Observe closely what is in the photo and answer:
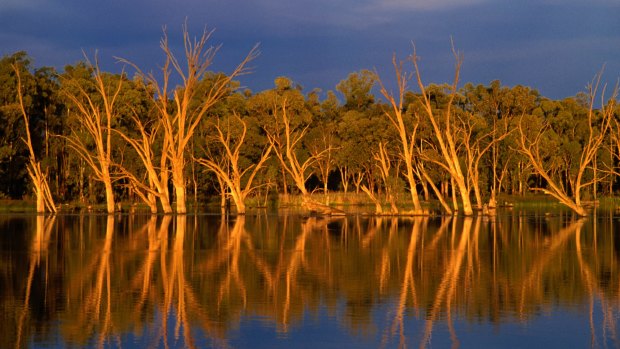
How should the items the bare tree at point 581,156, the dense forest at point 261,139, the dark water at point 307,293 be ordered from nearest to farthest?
1. the dark water at point 307,293
2. the bare tree at point 581,156
3. the dense forest at point 261,139

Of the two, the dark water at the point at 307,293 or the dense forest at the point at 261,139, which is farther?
the dense forest at the point at 261,139

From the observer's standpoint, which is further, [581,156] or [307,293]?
[581,156]

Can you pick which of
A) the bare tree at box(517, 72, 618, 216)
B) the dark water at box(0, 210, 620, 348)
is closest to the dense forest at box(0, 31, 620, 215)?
the bare tree at box(517, 72, 618, 216)

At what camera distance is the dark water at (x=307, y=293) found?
1311cm

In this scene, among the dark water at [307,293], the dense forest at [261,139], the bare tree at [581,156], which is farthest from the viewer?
the dense forest at [261,139]

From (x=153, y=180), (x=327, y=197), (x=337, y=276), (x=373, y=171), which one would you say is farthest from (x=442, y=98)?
(x=337, y=276)

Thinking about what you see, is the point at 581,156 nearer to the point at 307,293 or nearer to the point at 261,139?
the point at 261,139

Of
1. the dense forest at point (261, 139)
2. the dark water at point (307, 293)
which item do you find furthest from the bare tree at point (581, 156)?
the dark water at point (307, 293)

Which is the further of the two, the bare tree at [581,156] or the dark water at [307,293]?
the bare tree at [581,156]

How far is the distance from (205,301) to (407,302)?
3.76 meters

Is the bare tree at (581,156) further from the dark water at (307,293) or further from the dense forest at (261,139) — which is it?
the dark water at (307,293)

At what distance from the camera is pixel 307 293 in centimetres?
1773

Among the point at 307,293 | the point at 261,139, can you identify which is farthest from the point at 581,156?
the point at 307,293

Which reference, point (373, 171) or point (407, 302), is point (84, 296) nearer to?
point (407, 302)
